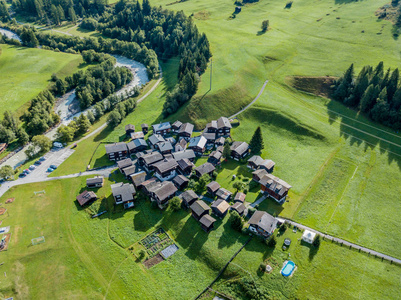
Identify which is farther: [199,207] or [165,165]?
[165,165]

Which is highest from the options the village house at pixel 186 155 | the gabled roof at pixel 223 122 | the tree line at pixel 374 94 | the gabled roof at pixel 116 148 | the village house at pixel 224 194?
the tree line at pixel 374 94

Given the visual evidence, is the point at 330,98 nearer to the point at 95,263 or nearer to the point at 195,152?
the point at 195,152

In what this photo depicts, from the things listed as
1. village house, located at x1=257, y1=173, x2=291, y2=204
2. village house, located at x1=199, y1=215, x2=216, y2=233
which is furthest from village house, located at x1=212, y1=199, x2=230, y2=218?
village house, located at x1=257, y1=173, x2=291, y2=204

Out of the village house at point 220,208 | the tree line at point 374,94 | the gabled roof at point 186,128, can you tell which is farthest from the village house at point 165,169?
the tree line at point 374,94

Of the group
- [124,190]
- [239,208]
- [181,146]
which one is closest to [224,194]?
[239,208]

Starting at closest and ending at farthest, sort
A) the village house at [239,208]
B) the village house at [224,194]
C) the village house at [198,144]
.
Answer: the village house at [239,208] < the village house at [224,194] < the village house at [198,144]

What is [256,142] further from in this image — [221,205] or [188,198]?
[188,198]

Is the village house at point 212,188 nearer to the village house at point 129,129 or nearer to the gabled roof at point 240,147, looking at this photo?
the gabled roof at point 240,147

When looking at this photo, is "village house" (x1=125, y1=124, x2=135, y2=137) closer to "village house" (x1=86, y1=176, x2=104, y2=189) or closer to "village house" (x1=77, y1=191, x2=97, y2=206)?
"village house" (x1=86, y1=176, x2=104, y2=189)
